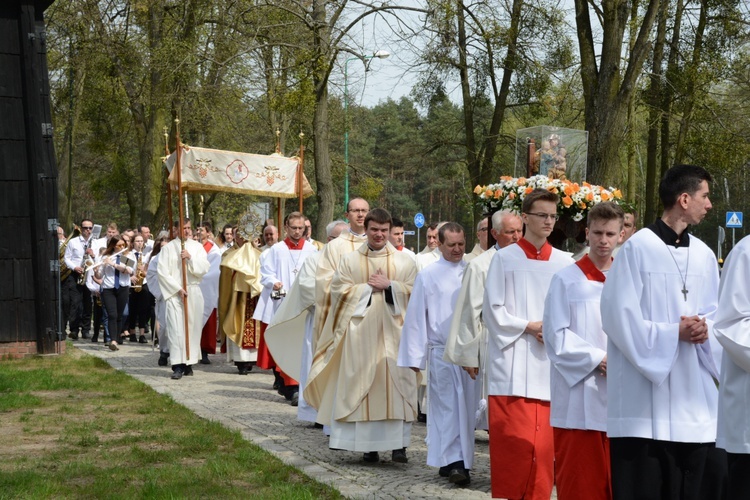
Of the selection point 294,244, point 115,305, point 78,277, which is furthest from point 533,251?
point 78,277

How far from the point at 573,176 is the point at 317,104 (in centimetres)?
1146

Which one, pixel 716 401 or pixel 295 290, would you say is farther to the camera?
pixel 295 290

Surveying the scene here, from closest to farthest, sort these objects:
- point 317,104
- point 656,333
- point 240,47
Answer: point 656,333 < point 317,104 < point 240,47

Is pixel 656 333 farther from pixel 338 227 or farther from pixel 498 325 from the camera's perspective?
pixel 338 227

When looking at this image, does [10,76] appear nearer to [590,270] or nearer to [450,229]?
[450,229]

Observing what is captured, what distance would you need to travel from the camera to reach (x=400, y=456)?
357 inches

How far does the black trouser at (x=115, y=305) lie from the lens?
20.4 m

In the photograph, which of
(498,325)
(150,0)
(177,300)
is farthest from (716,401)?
(150,0)

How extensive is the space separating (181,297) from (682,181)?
37.4 ft

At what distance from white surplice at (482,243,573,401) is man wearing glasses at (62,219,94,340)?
15.5 m

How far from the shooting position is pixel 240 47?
77.4 ft

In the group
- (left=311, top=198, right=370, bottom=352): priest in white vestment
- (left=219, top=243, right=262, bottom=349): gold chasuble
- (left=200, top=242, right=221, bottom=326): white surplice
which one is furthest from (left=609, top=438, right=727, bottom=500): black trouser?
(left=200, top=242, right=221, bottom=326): white surplice

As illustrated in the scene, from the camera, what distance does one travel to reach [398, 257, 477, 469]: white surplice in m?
8.21

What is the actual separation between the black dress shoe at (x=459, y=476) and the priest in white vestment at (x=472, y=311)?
67cm
